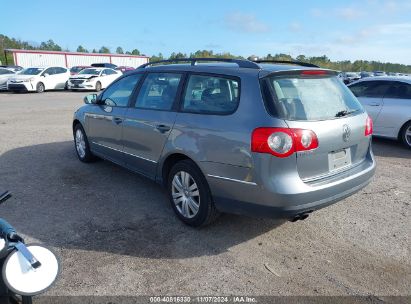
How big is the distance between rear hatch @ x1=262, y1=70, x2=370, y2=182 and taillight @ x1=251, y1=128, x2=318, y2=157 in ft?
0.23

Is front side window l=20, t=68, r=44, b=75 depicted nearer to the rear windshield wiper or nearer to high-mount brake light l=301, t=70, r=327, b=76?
high-mount brake light l=301, t=70, r=327, b=76

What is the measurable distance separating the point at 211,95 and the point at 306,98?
946mm

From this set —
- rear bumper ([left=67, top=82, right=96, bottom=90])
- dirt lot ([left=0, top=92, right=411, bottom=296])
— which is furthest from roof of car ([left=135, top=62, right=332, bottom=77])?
rear bumper ([left=67, top=82, right=96, bottom=90])

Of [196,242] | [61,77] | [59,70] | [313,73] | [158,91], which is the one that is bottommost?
[196,242]

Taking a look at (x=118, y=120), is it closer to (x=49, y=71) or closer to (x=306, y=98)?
(x=306, y=98)

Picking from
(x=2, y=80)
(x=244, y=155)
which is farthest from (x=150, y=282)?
(x=2, y=80)

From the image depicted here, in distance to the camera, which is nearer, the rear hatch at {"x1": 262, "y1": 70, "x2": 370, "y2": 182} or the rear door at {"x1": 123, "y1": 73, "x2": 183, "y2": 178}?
the rear hatch at {"x1": 262, "y1": 70, "x2": 370, "y2": 182}

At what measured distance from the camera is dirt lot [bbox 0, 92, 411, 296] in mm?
3045

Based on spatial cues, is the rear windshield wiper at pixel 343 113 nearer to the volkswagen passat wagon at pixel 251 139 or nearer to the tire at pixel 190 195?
the volkswagen passat wagon at pixel 251 139

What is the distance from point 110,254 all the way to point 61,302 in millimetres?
737

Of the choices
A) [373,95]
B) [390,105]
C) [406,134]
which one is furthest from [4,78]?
[406,134]

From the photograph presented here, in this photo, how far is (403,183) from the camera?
5.59 meters

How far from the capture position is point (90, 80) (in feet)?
76.3

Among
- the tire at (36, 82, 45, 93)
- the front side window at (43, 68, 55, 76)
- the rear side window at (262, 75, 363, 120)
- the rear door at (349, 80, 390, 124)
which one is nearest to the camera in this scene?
the rear side window at (262, 75, 363, 120)
